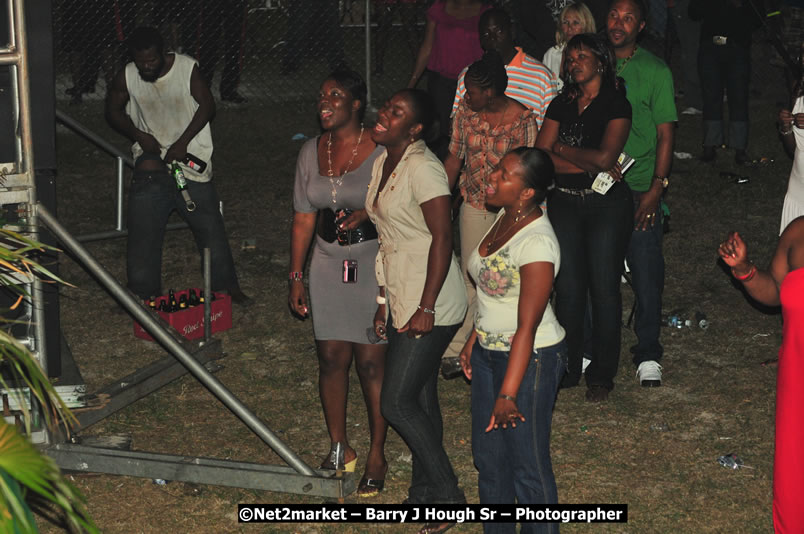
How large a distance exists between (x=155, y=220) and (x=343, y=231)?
3.00 metres

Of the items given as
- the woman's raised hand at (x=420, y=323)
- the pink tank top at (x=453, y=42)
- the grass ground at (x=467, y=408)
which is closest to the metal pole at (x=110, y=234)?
the grass ground at (x=467, y=408)

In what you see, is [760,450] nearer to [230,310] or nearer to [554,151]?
[554,151]

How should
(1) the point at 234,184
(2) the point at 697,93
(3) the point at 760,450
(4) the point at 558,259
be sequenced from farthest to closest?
1. (2) the point at 697,93
2. (1) the point at 234,184
3. (3) the point at 760,450
4. (4) the point at 558,259

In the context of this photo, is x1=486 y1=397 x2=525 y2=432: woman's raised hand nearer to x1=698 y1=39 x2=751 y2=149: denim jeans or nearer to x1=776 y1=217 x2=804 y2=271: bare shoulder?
x1=776 y1=217 x2=804 y2=271: bare shoulder

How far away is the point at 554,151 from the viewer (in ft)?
21.1

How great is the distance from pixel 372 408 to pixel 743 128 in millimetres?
8080

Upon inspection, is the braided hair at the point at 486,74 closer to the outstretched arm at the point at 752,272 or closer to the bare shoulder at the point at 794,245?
the outstretched arm at the point at 752,272

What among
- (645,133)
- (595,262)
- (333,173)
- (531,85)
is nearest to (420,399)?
(333,173)

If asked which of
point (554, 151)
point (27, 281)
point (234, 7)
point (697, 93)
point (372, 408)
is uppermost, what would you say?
point (234, 7)

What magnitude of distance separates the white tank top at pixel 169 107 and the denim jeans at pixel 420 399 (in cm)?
337

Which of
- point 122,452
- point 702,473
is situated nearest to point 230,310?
point 122,452

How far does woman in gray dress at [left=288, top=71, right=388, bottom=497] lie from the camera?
559 cm

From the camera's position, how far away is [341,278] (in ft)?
18.4

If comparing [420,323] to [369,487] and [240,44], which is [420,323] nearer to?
[369,487]
